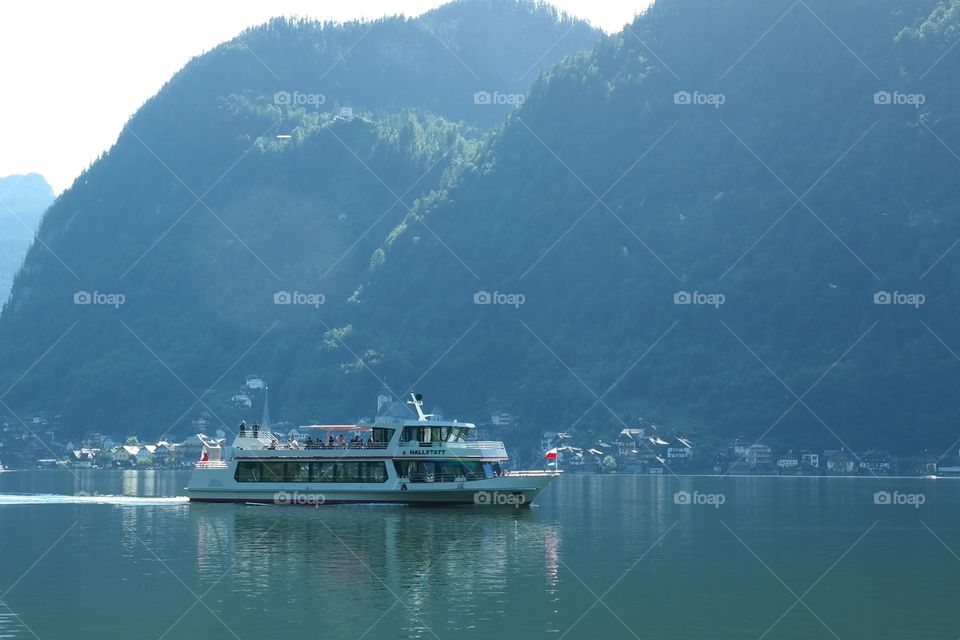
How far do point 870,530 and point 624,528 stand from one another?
13682mm

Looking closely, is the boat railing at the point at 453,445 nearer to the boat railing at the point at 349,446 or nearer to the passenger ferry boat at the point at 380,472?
the passenger ferry boat at the point at 380,472

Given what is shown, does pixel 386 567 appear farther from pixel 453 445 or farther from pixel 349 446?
pixel 349 446

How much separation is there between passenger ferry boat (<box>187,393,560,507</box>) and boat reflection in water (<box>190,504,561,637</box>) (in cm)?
626

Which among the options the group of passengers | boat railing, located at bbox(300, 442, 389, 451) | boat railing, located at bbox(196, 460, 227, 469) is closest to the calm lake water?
boat railing, located at bbox(300, 442, 389, 451)

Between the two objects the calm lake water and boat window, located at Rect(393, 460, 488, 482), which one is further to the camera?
boat window, located at Rect(393, 460, 488, 482)

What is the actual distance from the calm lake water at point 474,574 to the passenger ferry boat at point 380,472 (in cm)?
171

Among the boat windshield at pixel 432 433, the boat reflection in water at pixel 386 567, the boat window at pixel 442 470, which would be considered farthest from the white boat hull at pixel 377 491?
the boat reflection in water at pixel 386 567

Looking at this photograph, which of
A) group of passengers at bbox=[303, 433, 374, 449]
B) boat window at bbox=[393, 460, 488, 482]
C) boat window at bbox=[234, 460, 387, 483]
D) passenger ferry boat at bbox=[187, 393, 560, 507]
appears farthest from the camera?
group of passengers at bbox=[303, 433, 374, 449]

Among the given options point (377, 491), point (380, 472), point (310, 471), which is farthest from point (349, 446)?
point (377, 491)

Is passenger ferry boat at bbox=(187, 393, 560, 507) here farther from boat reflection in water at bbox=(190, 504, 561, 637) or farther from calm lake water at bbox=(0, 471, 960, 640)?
boat reflection in water at bbox=(190, 504, 561, 637)

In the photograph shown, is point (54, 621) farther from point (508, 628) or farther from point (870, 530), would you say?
point (870, 530)

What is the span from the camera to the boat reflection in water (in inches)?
1672

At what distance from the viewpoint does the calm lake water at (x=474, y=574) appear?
40406mm

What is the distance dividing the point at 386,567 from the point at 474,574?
3.87 m
